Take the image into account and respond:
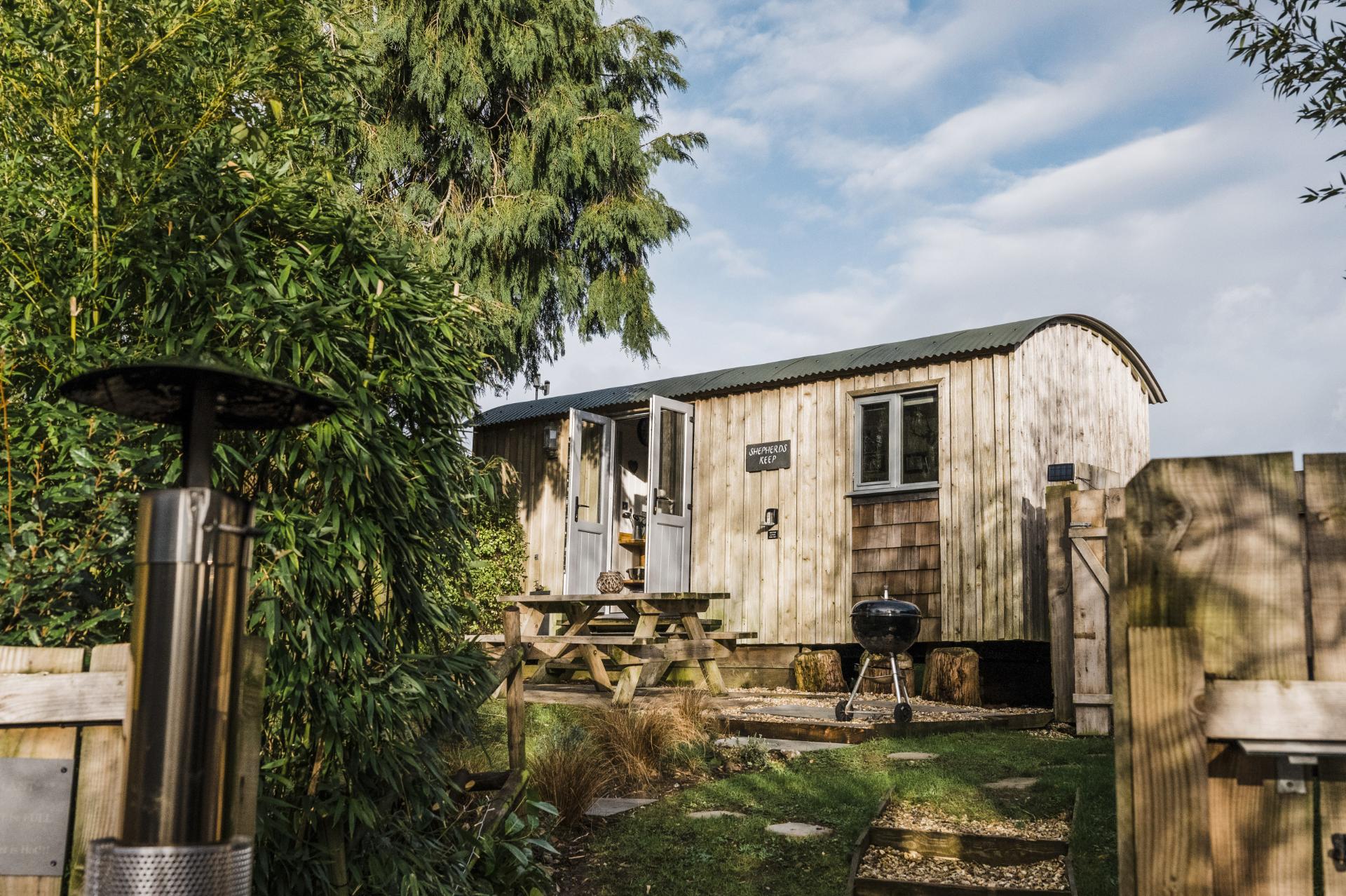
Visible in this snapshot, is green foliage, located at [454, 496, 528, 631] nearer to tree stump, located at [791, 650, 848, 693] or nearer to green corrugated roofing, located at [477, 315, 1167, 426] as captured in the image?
green corrugated roofing, located at [477, 315, 1167, 426]

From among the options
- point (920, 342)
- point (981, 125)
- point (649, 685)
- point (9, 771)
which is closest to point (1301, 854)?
point (9, 771)

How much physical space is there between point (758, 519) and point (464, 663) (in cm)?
787

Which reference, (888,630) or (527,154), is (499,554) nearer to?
(527,154)

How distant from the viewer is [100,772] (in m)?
2.28

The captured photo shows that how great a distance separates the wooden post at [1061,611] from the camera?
7648 mm

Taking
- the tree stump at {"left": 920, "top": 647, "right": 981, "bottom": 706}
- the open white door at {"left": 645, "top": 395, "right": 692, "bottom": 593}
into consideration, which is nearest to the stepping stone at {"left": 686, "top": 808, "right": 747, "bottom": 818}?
the tree stump at {"left": 920, "top": 647, "right": 981, "bottom": 706}

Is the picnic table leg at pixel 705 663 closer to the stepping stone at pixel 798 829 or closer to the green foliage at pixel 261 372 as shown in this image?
the stepping stone at pixel 798 829

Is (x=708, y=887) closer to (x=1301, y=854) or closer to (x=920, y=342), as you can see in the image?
(x=1301, y=854)

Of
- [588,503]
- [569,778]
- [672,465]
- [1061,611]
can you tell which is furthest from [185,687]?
[588,503]

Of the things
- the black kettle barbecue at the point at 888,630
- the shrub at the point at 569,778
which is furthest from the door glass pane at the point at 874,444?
the shrub at the point at 569,778

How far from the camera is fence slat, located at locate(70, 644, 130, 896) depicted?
7.45 ft

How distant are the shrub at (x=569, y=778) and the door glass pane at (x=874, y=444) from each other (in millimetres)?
5609

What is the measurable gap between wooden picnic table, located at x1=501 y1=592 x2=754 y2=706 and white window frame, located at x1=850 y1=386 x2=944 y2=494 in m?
2.06

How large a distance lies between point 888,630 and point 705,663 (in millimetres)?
2437
